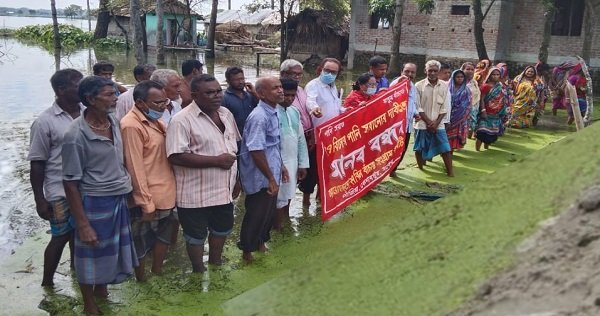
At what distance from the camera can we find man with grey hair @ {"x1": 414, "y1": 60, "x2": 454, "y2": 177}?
627cm

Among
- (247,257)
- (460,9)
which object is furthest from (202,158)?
(460,9)

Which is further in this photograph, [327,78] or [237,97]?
[327,78]

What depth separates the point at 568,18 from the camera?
55.9 ft

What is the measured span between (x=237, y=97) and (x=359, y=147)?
4.27 ft

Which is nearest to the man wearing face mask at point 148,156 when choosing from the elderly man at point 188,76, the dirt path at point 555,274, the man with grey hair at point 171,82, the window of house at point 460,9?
the man with grey hair at point 171,82

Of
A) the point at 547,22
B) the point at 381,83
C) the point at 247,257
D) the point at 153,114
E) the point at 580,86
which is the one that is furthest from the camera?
the point at 547,22

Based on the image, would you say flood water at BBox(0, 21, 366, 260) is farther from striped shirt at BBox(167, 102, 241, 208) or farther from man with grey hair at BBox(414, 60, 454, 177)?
man with grey hair at BBox(414, 60, 454, 177)

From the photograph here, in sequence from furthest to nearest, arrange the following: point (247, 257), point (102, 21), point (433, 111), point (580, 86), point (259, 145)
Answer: point (102, 21) → point (580, 86) → point (433, 111) → point (247, 257) → point (259, 145)

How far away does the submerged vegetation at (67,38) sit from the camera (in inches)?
1267

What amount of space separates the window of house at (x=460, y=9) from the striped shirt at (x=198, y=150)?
16.9 metres

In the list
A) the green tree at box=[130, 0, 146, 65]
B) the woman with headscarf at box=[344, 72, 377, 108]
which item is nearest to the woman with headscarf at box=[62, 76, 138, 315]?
the woman with headscarf at box=[344, 72, 377, 108]

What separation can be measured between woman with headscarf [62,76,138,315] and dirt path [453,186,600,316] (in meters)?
2.58

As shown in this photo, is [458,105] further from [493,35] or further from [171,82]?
[493,35]

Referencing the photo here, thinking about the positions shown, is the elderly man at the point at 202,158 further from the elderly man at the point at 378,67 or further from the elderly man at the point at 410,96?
the elderly man at the point at 410,96
